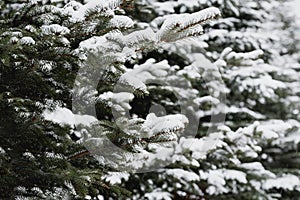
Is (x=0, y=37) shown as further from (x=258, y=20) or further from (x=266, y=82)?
(x=258, y=20)

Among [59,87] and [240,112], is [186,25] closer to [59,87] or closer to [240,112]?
[59,87]

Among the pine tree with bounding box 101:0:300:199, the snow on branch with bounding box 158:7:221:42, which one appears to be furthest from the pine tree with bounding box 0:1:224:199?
the pine tree with bounding box 101:0:300:199

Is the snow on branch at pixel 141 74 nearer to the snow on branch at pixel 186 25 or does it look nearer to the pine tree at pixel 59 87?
the pine tree at pixel 59 87

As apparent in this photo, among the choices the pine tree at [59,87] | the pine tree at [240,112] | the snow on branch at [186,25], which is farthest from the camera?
the pine tree at [240,112]

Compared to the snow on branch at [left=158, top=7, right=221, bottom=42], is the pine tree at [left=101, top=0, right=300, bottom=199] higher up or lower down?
lower down

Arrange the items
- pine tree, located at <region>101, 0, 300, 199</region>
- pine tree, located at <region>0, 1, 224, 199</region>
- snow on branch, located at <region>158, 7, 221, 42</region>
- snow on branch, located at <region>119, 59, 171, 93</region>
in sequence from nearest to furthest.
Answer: snow on branch, located at <region>158, 7, 221, 42</region>
pine tree, located at <region>0, 1, 224, 199</region>
snow on branch, located at <region>119, 59, 171, 93</region>
pine tree, located at <region>101, 0, 300, 199</region>

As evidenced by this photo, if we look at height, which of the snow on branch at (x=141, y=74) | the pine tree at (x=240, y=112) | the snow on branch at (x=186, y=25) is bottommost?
the pine tree at (x=240, y=112)

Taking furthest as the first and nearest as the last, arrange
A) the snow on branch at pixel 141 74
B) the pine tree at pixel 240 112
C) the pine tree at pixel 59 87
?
the pine tree at pixel 240 112 → the snow on branch at pixel 141 74 → the pine tree at pixel 59 87

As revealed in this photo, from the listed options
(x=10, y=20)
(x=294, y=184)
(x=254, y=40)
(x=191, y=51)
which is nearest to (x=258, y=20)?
(x=254, y=40)

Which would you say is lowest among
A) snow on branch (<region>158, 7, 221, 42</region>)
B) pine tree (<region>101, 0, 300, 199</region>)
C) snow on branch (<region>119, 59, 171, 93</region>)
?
pine tree (<region>101, 0, 300, 199</region>)

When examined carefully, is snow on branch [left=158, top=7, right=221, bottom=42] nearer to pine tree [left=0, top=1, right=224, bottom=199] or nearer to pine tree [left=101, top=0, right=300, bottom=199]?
pine tree [left=0, top=1, right=224, bottom=199]

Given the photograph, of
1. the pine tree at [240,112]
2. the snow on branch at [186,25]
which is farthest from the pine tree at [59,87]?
the pine tree at [240,112]

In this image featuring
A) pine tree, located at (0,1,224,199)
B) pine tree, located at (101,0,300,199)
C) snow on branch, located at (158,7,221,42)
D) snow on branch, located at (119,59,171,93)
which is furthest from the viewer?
pine tree, located at (101,0,300,199)

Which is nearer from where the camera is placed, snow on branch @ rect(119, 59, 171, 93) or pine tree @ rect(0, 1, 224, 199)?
pine tree @ rect(0, 1, 224, 199)
